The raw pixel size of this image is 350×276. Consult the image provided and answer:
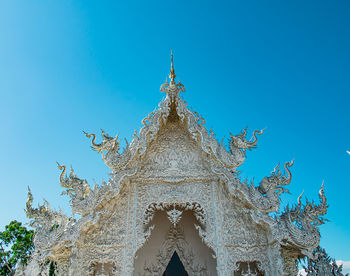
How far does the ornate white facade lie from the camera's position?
5.16m

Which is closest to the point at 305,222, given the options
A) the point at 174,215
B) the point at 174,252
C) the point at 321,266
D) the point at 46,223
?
the point at 321,266

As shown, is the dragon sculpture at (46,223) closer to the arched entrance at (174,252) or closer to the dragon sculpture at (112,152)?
the dragon sculpture at (112,152)

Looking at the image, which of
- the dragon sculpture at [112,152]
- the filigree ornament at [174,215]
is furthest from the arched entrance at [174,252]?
the dragon sculpture at [112,152]

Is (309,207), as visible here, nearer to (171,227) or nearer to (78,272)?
(171,227)

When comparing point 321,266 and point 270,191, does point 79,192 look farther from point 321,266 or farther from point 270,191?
point 321,266

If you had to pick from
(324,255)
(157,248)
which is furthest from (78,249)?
(324,255)

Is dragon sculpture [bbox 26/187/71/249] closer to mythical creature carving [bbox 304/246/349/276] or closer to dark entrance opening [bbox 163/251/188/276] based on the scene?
dark entrance opening [bbox 163/251/188/276]

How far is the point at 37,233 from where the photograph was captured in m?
5.07

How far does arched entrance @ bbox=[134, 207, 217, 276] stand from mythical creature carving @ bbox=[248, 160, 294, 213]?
1834mm

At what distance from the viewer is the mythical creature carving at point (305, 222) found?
5.15m

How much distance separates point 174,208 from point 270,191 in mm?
1847

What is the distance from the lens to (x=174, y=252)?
7141 mm

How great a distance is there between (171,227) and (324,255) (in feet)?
10.8

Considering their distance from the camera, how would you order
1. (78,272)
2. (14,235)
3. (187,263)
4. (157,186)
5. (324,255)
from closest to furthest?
1. (78,272)
2. (324,255)
3. (157,186)
4. (187,263)
5. (14,235)
